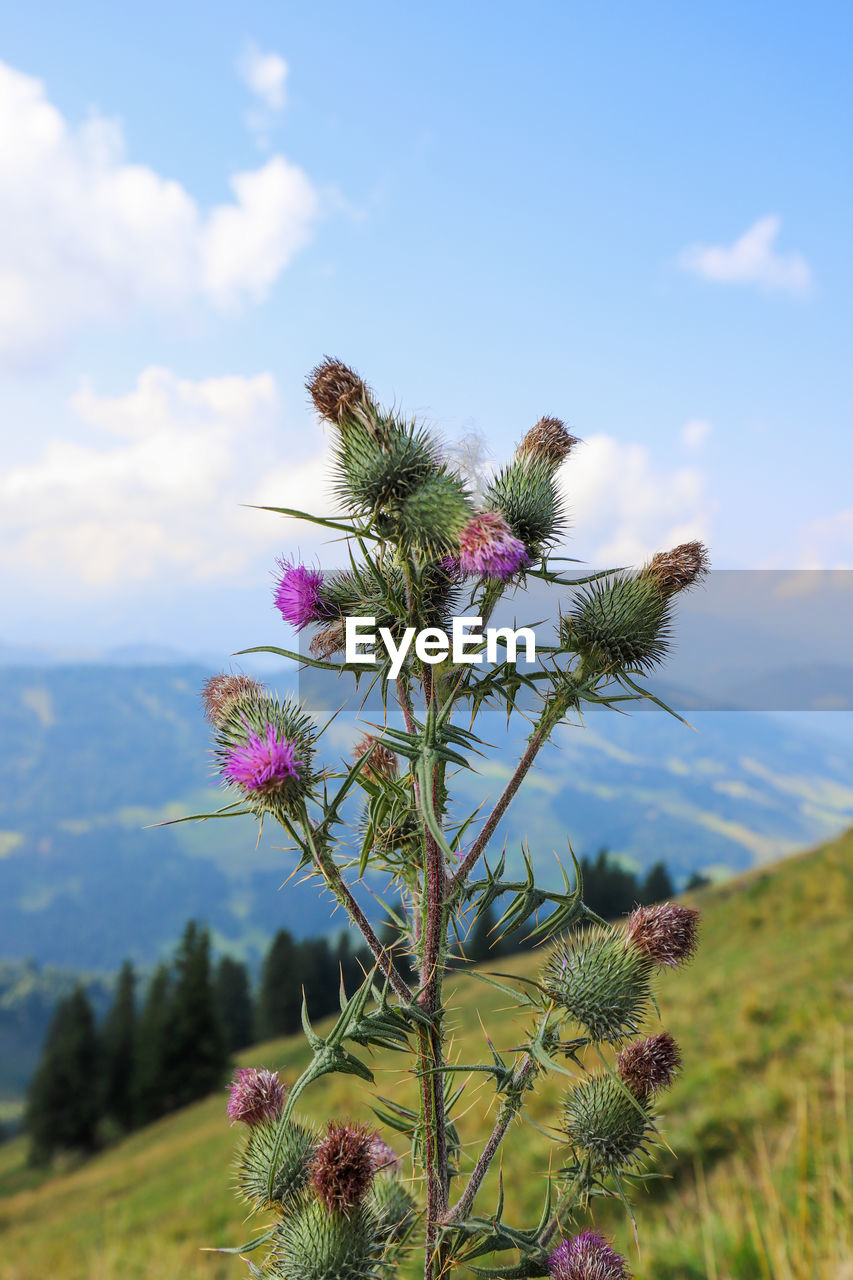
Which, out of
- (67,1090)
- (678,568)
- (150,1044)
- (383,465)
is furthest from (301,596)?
(67,1090)

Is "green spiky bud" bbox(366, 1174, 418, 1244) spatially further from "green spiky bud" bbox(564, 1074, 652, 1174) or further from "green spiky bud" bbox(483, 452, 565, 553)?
"green spiky bud" bbox(483, 452, 565, 553)

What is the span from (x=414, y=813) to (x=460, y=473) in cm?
120

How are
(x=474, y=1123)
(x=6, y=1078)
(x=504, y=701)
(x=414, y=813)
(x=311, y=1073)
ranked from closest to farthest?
(x=311, y=1073)
(x=414, y=813)
(x=504, y=701)
(x=474, y=1123)
(x=6, y=1078)

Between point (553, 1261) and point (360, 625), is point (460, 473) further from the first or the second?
point (553, 1261)

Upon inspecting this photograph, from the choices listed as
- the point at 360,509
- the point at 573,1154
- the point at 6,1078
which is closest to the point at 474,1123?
the point at 573,1154

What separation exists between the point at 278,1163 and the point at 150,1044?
7272cm

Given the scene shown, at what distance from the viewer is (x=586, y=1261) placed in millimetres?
2545

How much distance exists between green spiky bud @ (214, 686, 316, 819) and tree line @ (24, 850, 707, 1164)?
6183cm

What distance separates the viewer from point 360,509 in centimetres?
296

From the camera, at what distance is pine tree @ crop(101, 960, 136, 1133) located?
66938 mm

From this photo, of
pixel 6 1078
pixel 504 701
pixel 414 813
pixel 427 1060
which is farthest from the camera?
pixel 6 1078

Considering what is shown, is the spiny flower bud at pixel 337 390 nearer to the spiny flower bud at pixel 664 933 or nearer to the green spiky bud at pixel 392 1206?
the spiny flower bud at pixel 664 933

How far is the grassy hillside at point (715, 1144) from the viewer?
8773 mm

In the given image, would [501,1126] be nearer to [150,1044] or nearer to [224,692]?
[224,692]
